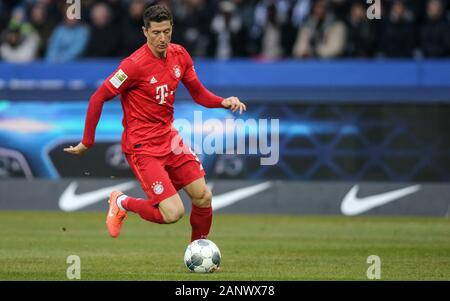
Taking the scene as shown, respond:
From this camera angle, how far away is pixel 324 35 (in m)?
20.3

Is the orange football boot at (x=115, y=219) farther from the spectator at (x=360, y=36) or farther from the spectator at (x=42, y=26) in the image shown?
the spectator at (x=42, y=26)

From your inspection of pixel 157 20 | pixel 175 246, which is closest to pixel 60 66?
pixel 175 246

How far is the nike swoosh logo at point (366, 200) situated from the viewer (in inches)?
677

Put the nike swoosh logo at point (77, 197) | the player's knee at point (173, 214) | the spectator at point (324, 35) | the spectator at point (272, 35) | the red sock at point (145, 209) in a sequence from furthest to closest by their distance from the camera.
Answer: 1. the spectator at point (272, 35)
2. the spectator at point (324, 35)
3. the nike swoosh logo at point (77, 197)
4. the red sock at point (145, 209)
5. the player's knee at point (173, 214)

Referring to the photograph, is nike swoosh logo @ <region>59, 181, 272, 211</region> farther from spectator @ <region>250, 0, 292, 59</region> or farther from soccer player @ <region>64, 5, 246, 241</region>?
soccer player @ <region>64, 5, 246, 241</region>

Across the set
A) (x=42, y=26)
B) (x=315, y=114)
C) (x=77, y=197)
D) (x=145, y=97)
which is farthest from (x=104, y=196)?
(x=145, y=97)

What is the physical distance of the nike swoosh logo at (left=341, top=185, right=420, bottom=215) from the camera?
56.4 ft

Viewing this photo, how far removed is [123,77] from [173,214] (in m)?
1.36

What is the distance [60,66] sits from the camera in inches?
808

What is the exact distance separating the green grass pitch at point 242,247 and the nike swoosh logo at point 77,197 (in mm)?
261

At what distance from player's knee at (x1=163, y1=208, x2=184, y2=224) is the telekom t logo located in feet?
3.35

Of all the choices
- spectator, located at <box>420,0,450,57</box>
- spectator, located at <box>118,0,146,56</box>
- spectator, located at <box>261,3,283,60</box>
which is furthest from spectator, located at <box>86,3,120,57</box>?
spectator, located at <box>420,0,450,57</box>

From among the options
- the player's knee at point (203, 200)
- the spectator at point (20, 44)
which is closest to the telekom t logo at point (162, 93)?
the player's knee at point (203, 200)
